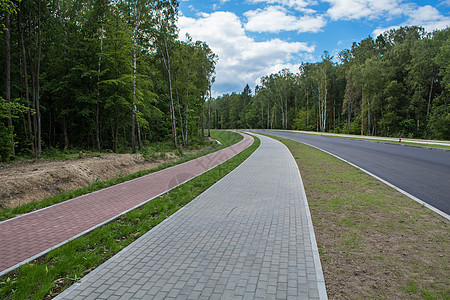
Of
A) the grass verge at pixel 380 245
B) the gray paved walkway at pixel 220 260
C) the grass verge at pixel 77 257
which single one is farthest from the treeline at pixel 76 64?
the grass verge at pixel 380 245

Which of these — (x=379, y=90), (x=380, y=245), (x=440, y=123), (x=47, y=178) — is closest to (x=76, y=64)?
(x=47, y=178)

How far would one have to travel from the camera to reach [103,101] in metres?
18.6

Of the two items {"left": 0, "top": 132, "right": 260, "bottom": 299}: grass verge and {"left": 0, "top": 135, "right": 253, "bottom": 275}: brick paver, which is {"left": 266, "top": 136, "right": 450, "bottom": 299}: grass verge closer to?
{"left": 0, "top": 132, "right": 260, "bottom": 299}: grass verge

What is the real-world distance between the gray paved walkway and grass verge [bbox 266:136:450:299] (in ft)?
1.14

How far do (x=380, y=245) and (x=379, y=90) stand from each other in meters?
46.2

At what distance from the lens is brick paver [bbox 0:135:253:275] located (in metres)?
4.06

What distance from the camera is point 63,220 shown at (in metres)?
5.41

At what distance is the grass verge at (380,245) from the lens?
3029 mm

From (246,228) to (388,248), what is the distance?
2356 mm

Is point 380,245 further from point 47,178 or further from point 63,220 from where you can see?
point 47,178

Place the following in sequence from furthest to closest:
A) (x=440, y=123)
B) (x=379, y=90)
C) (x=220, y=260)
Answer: (x=379, y=90)
(x=440, y=123)
(x=220, y=260)

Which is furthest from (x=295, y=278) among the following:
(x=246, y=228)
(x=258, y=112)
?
(x=258, y=112)

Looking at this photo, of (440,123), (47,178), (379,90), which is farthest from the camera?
(379,90)

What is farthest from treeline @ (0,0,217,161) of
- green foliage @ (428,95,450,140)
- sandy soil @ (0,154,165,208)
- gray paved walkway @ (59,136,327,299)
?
green foliage @ (428,95,450,140)
